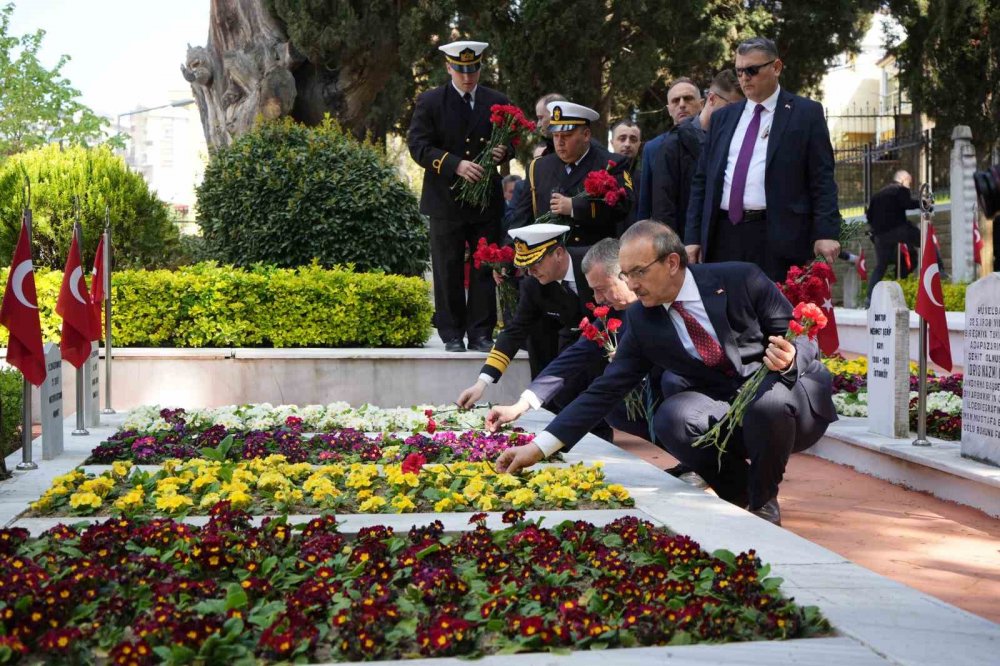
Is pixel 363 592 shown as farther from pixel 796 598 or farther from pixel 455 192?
pixel 455 192

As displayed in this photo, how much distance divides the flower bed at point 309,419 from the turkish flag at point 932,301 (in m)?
2.65

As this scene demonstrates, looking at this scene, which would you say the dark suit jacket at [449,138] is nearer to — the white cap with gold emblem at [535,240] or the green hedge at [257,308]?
the green hedge at [257,308]

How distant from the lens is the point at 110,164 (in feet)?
35.2

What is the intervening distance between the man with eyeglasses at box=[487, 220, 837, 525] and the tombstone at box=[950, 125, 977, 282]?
1285 centimetres

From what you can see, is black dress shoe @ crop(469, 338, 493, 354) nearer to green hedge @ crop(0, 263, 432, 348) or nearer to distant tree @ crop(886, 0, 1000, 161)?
green hedge @ crop(0, 263, 432, 348)

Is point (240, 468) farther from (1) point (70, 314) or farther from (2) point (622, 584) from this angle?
(2) point (622, 584)

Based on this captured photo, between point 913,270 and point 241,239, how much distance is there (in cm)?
1052

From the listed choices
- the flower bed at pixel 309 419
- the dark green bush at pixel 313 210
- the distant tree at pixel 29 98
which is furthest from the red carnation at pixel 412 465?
the distant tree at pixel 29 98

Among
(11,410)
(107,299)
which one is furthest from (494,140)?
(11,410)

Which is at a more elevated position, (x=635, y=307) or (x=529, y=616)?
(x=635, y=307)

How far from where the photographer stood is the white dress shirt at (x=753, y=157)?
6.13 metres

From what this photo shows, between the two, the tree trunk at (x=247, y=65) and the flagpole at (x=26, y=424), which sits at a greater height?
the tree trunk at (x=247, y=65)

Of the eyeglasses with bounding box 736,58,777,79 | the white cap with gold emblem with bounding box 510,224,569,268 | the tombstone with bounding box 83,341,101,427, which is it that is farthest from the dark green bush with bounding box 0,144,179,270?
the eyeglasses with bounding box 736,58,777,79

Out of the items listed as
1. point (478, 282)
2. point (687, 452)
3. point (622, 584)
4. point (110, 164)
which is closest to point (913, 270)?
point (478, 282)
